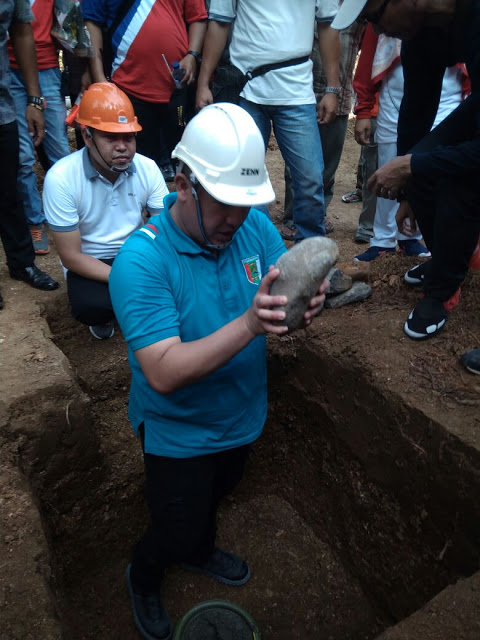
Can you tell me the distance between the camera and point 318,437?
3.05 metres

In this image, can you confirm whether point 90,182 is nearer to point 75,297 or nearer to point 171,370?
point 75,297

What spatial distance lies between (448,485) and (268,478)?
1434 mm

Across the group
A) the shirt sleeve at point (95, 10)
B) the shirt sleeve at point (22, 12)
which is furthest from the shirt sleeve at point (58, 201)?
the shirt sleeve at point (95, 10)

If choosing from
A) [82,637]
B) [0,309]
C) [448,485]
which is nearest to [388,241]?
[448,485]

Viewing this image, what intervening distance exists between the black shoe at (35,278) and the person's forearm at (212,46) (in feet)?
6.14

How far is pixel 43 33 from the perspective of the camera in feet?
13.3

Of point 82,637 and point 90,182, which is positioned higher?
point 90,182

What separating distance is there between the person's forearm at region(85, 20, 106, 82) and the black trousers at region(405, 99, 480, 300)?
263 cm

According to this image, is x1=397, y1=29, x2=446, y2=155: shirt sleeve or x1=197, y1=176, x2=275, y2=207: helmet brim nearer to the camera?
x1=197, y1=176, x2=275, y2=207: helmet brim

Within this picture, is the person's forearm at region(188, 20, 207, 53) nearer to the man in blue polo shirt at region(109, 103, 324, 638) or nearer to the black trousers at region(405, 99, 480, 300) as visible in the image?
the black trousers at region(405, 99, 480, 300)

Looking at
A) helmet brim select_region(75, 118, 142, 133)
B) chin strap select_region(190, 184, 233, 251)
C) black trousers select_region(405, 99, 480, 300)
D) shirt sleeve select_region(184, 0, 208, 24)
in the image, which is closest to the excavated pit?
black trousers select_region(405, 99, 480, 300)

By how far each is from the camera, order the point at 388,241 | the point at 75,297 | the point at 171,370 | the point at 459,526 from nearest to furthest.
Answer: the point at 171,370 < the point at 459,526 < the point at 75,297 < the point at 388,241

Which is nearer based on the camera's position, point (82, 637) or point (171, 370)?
point (171, 370)

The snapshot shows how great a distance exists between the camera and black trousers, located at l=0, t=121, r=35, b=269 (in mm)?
3234
